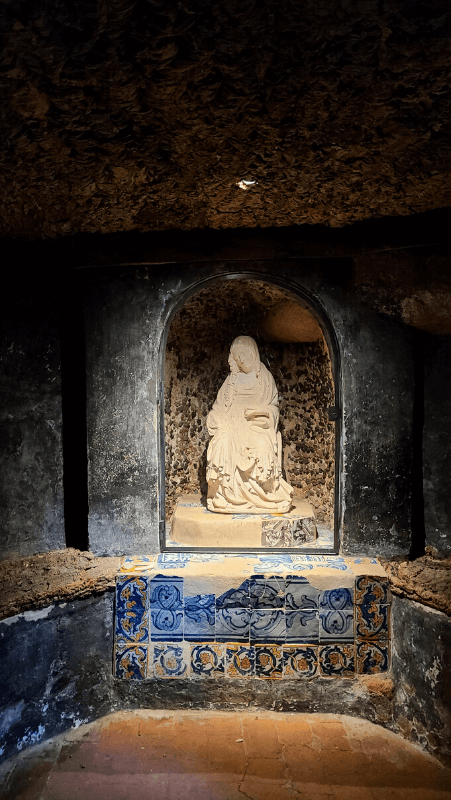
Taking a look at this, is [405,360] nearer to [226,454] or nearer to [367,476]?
[367,476]

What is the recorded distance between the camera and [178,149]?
257cm

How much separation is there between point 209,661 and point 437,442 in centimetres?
196

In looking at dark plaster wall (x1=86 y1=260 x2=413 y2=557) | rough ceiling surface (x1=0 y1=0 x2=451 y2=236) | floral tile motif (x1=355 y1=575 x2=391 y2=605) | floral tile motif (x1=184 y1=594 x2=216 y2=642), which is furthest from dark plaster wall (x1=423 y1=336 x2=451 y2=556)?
floral tile motif (x1=184 y1=594 x2=216 y2=642)

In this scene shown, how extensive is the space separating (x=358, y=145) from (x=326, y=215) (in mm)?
849

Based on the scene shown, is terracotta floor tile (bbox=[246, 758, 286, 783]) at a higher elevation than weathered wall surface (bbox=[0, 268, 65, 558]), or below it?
below

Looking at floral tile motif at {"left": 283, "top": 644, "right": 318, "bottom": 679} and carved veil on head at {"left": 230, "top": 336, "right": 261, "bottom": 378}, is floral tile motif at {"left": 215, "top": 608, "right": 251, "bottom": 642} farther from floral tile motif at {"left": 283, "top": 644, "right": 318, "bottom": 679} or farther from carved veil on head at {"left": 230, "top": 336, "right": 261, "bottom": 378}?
carved veil on head at {"left": 230, "top": 336, "right": 261, "bottom": 378}

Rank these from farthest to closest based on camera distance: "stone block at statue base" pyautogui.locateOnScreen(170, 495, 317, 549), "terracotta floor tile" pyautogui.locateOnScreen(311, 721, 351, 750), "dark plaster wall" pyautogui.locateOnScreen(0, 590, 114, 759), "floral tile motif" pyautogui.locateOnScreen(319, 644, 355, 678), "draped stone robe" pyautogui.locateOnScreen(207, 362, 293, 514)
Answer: "draped stone robe" pyautogui.locateOnScreen(207, 362, 293, 514)
"stone block at statue base" pyautogui.locateOnScreen(170, 495, 317, 549)
"floral tile motif" pyautogui.locateOnScreen(319, 644, 355, 678)
"terracotta floor tile" pyautogui.locateOnScreen(311, 721, 351, 750)
"dark plaster wall" pyautogui.locateOnScreen(0, 590, 114, 759)

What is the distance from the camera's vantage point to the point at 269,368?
5020mm

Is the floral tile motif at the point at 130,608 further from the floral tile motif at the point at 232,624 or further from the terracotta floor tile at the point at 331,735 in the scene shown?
the terracotta floor tile at the point at 331,735

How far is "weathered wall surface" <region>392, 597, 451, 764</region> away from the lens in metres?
2.98

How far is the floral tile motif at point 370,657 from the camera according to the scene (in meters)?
3.35

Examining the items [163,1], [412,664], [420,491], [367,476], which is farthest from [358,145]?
[412,664]

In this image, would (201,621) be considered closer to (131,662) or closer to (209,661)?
(209,661)

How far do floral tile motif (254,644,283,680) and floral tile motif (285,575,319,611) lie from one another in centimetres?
26
